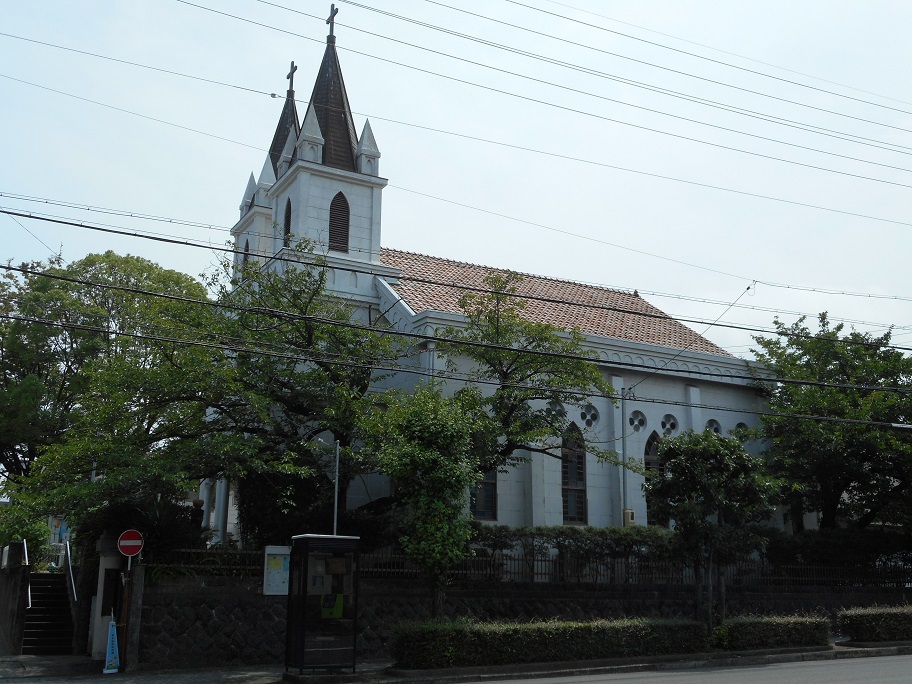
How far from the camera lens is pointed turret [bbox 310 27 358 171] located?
30484 mm

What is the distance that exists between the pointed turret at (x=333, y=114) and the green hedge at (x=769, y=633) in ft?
62.5

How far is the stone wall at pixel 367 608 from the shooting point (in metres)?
18.0

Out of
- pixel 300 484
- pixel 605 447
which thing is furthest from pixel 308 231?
pixel 605 447

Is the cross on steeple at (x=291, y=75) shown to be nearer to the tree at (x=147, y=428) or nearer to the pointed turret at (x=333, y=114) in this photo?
the pointed turret at (x=333, y=114)

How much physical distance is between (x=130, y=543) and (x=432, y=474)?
633 cm

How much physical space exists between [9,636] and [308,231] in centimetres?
1468

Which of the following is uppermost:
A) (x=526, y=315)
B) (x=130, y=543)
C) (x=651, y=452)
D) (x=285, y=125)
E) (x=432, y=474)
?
(x=285, y=125)

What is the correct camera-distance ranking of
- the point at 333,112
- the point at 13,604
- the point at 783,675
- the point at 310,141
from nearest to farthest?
1. the point at 783,675
2. the point at 13,604
3. the point at 310,141
4. the point at 333,112

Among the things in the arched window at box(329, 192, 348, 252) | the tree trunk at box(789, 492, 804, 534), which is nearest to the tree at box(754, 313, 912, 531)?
the tree trunk at box(789, 492, 804, 534)

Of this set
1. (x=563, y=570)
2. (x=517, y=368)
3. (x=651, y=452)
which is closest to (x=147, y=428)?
(x=517, y=368)

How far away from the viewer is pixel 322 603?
53.7ft

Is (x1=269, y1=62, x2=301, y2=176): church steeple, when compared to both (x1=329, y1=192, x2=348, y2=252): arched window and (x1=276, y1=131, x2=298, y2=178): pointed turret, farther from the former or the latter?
(x1=329, y1=192, x2=348, y2=252): arched window

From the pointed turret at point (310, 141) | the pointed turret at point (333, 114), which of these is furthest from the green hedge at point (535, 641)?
the pointed turret at point (333, 114)

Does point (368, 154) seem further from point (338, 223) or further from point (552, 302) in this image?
point (552, 302)
